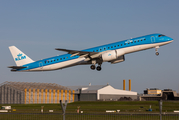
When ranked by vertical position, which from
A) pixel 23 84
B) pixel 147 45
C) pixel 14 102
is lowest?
pixel 14 102

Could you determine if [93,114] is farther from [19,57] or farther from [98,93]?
[98,93]

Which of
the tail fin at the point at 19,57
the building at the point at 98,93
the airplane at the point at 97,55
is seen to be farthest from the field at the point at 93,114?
the building at the point at 98,93

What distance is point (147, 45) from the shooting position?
46.2m

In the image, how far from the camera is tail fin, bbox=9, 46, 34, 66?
5492 cm

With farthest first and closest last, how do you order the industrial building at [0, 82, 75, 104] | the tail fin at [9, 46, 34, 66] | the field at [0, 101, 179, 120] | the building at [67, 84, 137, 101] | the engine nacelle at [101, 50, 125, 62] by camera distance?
the building at [67, 84, 137, 101] < the industrial building at [0, 82, 75, 104] < the tail fin at [9, 46, 34, 66] < the engine nacelle at [101, 50, 125, 62] < the field at [0, 101, 179, 120]

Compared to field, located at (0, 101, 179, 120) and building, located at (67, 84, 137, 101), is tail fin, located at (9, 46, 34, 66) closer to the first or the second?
field, located at (0, 101, 179, 120)

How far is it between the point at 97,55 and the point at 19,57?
715 inches

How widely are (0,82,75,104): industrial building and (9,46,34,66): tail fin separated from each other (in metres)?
34.3

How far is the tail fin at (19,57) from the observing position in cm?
5492

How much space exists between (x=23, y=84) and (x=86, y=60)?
51820 mm

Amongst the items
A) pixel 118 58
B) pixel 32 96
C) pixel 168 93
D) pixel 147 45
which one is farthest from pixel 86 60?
pixel 168 93

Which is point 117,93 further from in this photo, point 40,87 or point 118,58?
point 118,58

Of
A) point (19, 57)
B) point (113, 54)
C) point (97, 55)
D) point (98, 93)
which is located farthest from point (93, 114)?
point (98, 93)

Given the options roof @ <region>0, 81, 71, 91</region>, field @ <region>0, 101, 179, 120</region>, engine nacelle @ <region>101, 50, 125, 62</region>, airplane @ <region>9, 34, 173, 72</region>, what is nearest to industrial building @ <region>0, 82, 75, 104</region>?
roof @ <region>0, 81, 71, 91</region>
